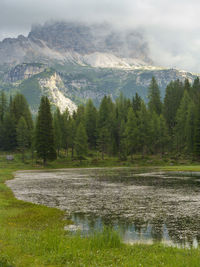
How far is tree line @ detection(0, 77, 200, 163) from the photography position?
9469cm

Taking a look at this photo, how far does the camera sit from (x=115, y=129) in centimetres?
12169

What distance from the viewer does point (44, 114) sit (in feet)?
312

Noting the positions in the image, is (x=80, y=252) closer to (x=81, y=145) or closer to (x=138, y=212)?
(x=138, y=212)

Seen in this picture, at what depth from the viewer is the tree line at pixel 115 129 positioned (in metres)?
94.7

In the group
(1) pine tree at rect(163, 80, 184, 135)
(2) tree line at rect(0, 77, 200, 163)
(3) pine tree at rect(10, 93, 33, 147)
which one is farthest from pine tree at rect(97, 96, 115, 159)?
(3) pine tree at rect(10, 93, 33, 147)

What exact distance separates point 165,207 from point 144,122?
3148 inches

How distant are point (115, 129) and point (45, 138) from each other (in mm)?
39470

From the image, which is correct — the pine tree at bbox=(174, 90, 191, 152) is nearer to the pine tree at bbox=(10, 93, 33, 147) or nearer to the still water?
the pine tree at bbox=(10, 93, 33, 147)

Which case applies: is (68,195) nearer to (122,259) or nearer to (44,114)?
(122,259)

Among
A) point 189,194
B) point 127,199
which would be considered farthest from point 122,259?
point 189,194

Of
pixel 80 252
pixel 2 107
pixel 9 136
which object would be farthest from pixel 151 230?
pixel 2 107

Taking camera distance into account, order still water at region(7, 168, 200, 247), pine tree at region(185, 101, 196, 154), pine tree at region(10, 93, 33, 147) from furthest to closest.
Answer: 1. pine tree at region(10, 93, 33, 147)
2. pine tree at region(185, 101, 196, 154)
3. still water at region(7, 168, 200, 247)

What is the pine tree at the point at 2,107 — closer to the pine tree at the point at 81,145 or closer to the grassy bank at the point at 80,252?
the pine tree at the point at 81,145

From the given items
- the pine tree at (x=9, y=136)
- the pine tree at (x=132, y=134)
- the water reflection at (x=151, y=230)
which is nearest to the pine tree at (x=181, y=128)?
the pine tree at (x=132, y=134)
